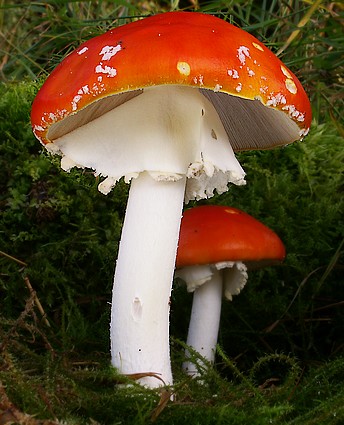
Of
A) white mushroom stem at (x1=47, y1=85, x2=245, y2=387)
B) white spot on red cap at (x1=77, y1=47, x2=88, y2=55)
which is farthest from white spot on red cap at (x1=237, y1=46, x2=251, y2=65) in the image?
white spot on red cap at (x1=77, y1=47, x2=88, y2=55)

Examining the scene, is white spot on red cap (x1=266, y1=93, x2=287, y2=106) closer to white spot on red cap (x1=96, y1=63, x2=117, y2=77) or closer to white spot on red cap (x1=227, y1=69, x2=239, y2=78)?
white spot on red cap (x1=227, y1=69, x2=239, y2=78)

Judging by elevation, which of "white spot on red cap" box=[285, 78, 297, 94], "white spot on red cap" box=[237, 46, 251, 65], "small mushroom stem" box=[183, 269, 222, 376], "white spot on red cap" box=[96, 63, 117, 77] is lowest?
"small mushroom stem" box=[183, 269, 222, 376]

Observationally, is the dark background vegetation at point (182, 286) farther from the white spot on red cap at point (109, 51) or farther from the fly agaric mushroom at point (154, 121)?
the white spot on red cap at point (109, 51)

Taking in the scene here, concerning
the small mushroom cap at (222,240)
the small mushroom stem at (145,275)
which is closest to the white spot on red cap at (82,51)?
the small mushroom stem at (145,275)

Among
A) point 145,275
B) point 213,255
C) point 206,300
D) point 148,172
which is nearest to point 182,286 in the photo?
point 206,300

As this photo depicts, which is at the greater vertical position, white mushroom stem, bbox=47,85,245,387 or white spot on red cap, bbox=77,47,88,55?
white spot on red cap, bbox=77,47,88,55

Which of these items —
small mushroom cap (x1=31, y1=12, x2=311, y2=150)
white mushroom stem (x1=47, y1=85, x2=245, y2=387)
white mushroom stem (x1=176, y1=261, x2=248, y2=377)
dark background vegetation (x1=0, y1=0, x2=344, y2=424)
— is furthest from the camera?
white mushroom stem (x1=176, y1=261, x2=248, y2=377)

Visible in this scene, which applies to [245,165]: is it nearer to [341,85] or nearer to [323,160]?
[323,160]

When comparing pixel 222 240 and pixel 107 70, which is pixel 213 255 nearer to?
pixel 222 240
